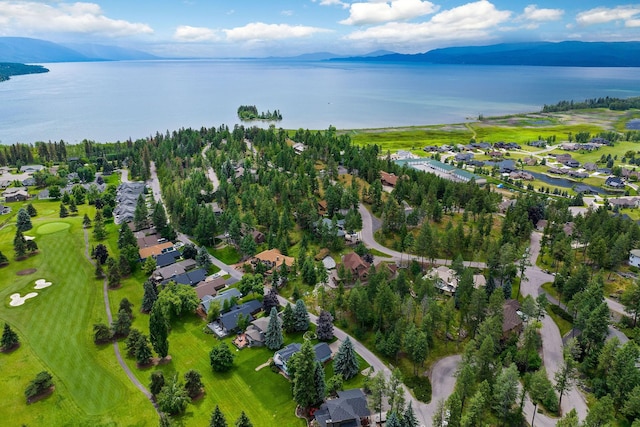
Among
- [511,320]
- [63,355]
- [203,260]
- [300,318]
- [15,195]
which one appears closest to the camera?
[63,355]

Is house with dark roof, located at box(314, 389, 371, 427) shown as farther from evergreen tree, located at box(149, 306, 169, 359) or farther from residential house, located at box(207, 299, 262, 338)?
evergreen tree, located at box(149, 306, 169, 359)

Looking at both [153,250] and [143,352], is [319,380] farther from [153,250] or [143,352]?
[153,250]

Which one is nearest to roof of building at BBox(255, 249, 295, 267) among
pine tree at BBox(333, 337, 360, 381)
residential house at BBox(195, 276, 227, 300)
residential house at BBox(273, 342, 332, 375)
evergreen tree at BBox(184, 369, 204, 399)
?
residential house at BBox(195, 276, 227, 300)

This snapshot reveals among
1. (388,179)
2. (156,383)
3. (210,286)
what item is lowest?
(210,286)

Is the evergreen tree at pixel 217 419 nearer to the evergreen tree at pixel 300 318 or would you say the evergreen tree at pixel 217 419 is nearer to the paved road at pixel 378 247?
the evergreen tree at pixel 300 318

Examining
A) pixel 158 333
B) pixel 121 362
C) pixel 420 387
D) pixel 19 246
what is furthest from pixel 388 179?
pixel 19 246

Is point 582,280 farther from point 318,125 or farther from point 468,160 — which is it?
point 318,125

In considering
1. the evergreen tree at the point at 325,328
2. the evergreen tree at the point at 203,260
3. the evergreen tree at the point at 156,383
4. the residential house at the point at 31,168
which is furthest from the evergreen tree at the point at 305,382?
the residential house at the point at 31,168
